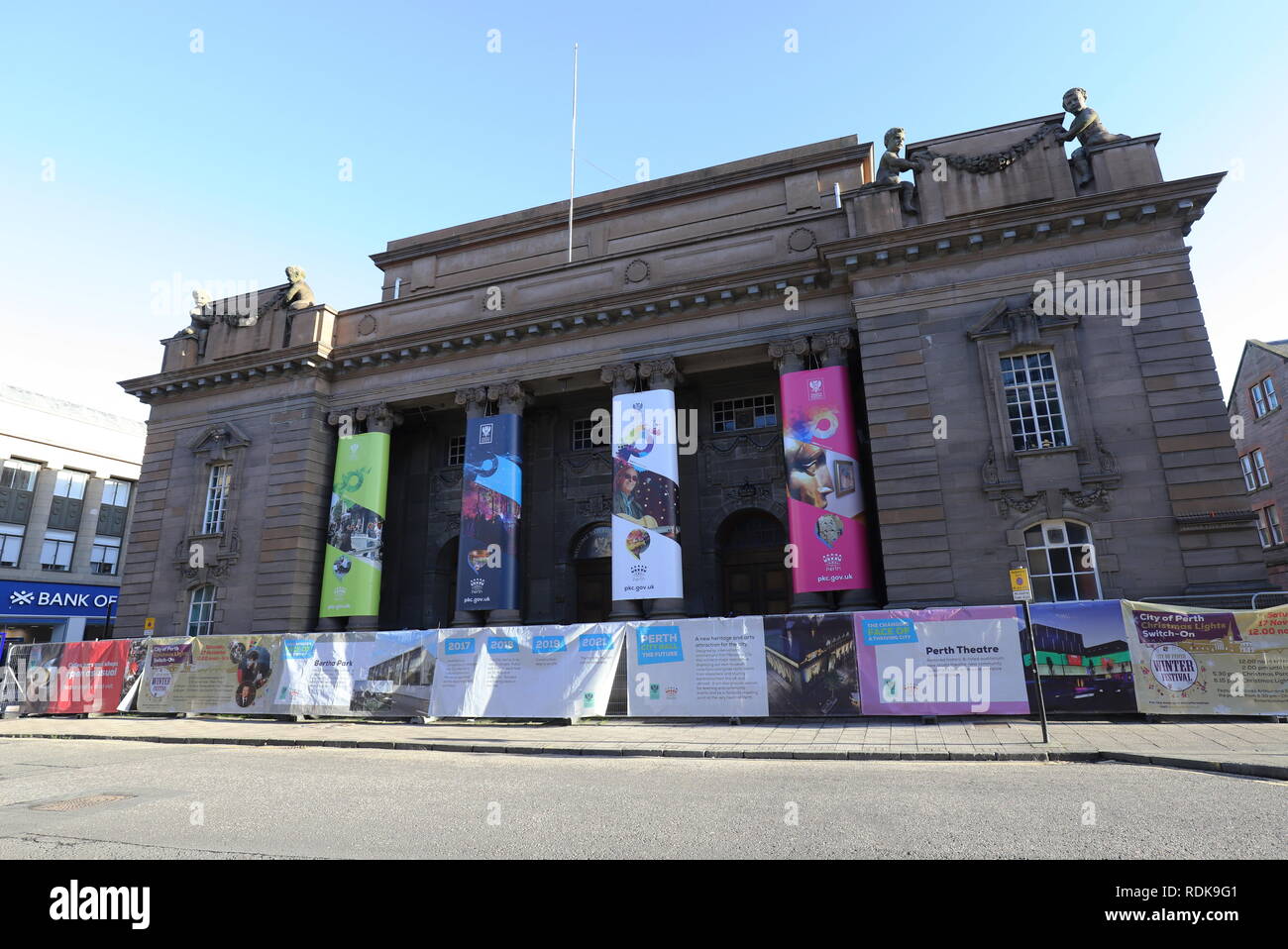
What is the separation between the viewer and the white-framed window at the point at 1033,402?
1913 centimetres

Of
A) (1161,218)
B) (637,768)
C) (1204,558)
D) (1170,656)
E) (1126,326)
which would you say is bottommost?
(637,768)

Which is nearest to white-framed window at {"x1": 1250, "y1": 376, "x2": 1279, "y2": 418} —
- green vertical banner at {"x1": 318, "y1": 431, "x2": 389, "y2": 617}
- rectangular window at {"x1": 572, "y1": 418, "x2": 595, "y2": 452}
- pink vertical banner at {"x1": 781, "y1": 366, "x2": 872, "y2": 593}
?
pink vertical banner at {"x1": 781, "y1": 366, "x2": 872, "y2": 593}

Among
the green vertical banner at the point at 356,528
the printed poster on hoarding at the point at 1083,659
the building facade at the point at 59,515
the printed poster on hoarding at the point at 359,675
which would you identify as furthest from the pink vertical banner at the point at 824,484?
the building facade at the point at 59,515

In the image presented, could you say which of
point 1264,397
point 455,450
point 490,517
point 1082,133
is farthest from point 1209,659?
point 1264,397

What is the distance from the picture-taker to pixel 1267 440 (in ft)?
129

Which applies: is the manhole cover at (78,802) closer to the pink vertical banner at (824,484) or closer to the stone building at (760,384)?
the stone building at (760,384)

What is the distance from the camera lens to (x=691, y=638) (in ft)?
50.9

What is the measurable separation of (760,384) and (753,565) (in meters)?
6.26

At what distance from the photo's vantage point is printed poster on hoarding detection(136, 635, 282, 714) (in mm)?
18812

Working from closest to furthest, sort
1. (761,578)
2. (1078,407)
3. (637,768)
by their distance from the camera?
(637,768) < (1078,407) < (761,578)

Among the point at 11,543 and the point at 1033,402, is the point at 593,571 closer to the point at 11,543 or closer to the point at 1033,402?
the point at 1033,402

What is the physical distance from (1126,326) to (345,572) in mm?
24649
